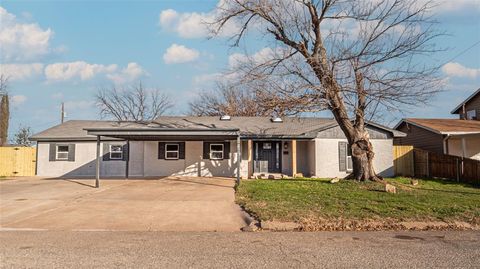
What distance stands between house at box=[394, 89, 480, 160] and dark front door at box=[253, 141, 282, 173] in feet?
30.6

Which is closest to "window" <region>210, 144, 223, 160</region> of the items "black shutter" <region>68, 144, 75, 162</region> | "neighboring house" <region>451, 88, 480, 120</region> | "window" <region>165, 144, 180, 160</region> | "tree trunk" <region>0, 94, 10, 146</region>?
"window" <region>165, 144, 180, 160</region>

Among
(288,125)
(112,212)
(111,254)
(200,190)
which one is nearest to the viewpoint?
(111,254)

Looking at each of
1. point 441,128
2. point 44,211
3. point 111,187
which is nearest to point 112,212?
point 44,211

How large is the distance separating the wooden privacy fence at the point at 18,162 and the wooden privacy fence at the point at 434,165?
73.7 ft

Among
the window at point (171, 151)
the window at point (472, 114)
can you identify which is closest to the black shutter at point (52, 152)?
the window at point (171, 151)

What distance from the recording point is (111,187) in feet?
54.2

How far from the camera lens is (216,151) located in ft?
73.4

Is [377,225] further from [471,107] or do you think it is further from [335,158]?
[471,107]

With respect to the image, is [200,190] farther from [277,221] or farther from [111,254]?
[111,254]

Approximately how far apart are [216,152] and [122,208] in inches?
437

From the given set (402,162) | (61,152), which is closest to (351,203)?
(402,162)

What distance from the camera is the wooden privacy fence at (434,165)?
1873 cm

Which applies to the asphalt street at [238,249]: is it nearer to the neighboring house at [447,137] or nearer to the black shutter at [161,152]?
the black shutter at [161,152]

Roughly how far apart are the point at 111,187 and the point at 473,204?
44.1 feet
